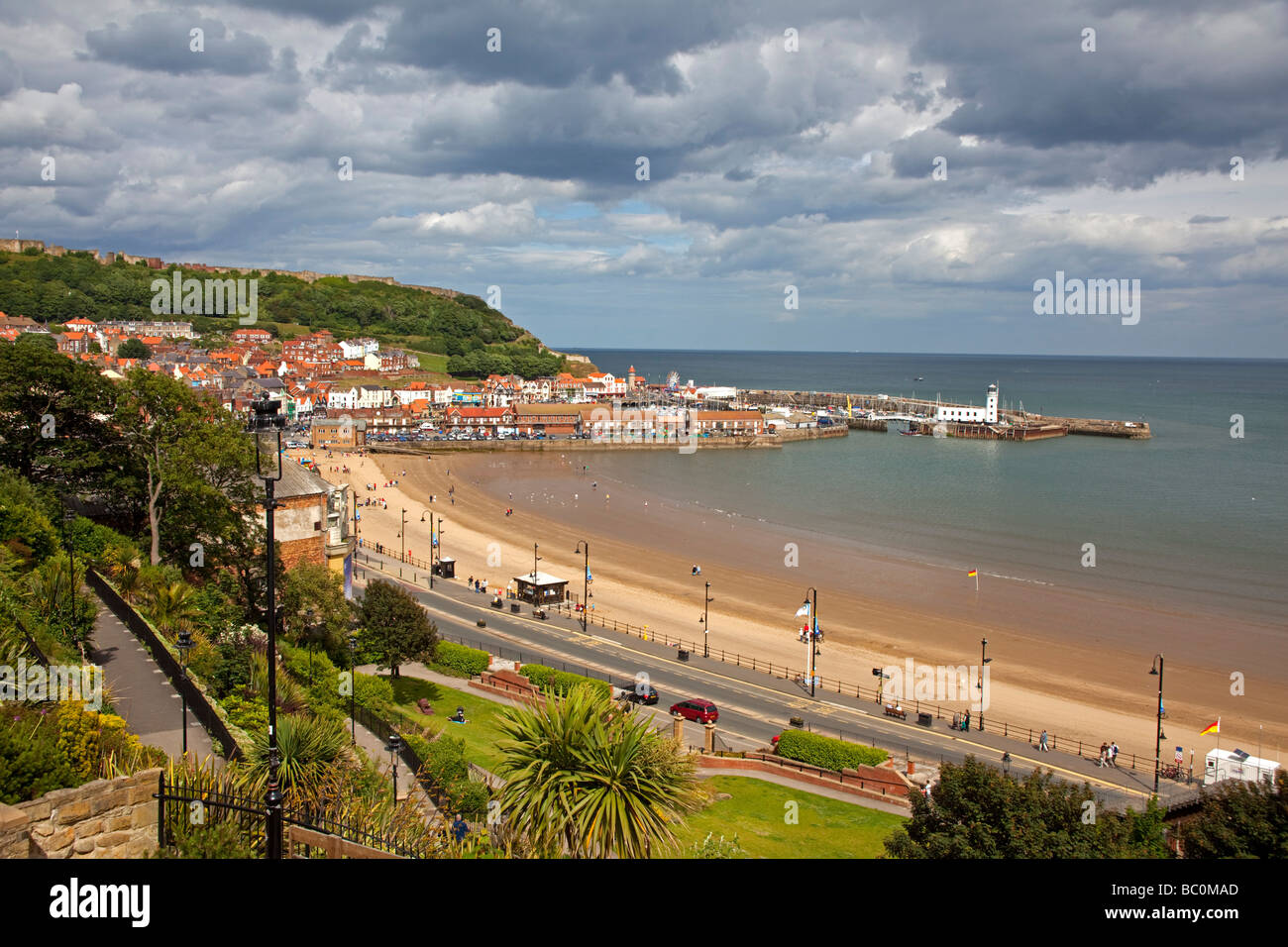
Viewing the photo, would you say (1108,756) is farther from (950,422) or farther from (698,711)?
(950,422)

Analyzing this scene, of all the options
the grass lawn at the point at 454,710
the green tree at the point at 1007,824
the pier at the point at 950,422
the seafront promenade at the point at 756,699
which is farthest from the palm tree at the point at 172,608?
the pier at the point at 950,422

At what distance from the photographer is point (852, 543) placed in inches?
1822

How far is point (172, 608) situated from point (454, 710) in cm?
673

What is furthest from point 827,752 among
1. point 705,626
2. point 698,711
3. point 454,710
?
point 705,626

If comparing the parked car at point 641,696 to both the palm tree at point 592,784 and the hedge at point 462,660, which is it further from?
the palm tree at point 592,784

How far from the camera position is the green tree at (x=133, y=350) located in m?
103

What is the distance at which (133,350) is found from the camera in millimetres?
104688

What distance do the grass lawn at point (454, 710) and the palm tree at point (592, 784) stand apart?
737 cm

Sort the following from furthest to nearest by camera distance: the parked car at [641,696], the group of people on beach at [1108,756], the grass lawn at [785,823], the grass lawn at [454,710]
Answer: the parked car at [641,696]
the group of people on beach at [1108,756]
the grass lawn at [454,710]
the grass lawn at [785,823]

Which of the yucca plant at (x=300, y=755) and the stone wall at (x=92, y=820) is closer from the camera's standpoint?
the stone wall at (x=92, y=820)

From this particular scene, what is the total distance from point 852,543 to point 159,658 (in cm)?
3722

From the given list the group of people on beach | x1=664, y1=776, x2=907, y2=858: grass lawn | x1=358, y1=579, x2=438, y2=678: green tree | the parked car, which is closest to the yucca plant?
x1=664, y1=776, x2=907, y2=858: grass lawn
